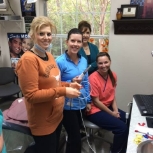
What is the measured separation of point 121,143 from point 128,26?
4.54 ft

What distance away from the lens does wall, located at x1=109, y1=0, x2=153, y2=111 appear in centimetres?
207

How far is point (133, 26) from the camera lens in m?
2.01

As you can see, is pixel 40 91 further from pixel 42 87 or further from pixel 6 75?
pixel 6 75

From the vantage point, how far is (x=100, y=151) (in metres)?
1.76

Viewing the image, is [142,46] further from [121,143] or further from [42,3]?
[42,3]

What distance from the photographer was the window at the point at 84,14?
2.31m

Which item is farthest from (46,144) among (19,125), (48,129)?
(19,125)

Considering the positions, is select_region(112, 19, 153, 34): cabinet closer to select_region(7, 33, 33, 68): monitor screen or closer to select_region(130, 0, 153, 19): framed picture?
select_region(130, 0, 153, 19): framed picture

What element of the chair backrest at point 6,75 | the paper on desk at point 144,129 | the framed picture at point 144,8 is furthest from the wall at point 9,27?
the paper on desk at point 144,129

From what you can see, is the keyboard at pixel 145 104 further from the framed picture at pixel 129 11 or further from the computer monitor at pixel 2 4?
the computer monitor at pixel 2 4

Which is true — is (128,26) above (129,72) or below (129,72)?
above

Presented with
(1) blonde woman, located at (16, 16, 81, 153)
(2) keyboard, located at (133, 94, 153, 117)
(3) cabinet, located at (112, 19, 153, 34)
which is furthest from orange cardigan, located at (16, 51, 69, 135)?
(3) cabinet, located at (112, 19, 153, 34)

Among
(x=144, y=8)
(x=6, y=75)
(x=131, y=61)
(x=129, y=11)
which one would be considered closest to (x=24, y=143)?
(x=6, y=75)

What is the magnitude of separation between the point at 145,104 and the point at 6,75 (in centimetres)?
220
